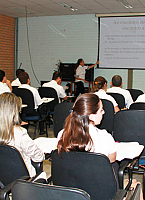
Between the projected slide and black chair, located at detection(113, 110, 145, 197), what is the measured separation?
6.36m

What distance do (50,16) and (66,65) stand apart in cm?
206

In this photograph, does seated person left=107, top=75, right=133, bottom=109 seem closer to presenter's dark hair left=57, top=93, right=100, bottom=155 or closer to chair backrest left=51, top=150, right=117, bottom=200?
presenter's dark hair left=57, top=93, right=100, bottom=155

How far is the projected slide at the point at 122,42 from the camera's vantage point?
8.71 meters

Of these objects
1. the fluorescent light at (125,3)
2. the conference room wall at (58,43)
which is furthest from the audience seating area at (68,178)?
the conference room wall at (58,43)

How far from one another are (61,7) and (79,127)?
7.23 metres

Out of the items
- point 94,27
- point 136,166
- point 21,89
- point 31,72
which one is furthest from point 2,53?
point 136,166

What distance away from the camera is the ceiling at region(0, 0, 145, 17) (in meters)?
7.55

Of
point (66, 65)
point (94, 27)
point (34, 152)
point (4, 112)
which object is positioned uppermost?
point (94, 27)

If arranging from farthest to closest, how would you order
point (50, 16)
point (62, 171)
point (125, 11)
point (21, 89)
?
point (50, 16) → point (125, 11) → point (21, 89) → point (62, 171)

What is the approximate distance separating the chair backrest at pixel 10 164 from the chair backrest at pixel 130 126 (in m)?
1.27

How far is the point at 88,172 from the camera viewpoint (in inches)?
59.8

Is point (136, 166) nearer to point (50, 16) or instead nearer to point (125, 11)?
point (125, 11)

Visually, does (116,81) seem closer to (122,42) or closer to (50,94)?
(50,94)

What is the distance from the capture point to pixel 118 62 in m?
9.04
